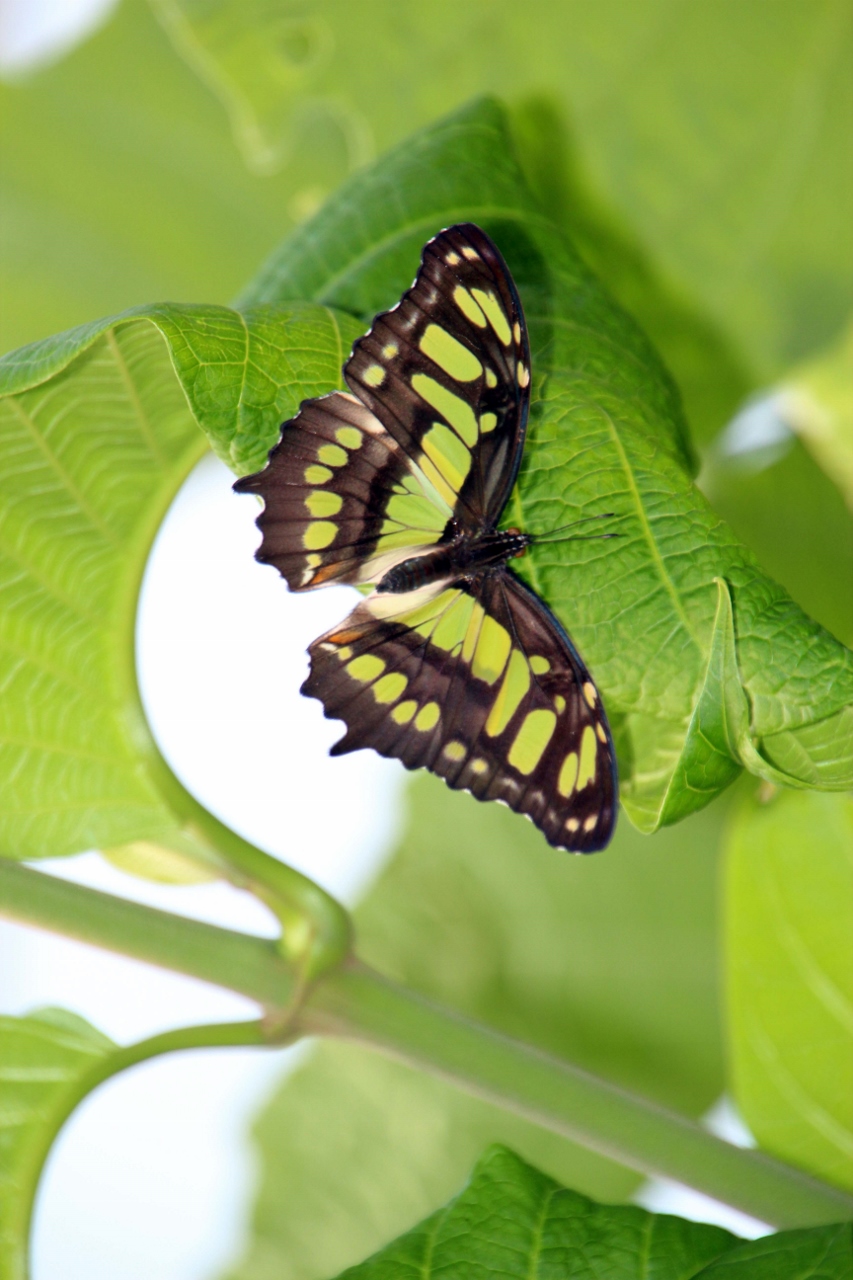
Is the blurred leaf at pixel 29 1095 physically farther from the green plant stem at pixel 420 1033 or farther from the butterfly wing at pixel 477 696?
the butterfly wing at pixel 477 696

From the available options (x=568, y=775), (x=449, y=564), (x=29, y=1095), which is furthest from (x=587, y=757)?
(x=29, y=1095)

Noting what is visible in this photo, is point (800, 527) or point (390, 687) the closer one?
point (390, 687)

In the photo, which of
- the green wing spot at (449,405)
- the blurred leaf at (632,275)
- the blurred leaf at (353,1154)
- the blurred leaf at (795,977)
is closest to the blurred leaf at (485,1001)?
the blurred leaf at (353,1154)

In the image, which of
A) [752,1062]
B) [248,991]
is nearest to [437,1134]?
[752,1062]

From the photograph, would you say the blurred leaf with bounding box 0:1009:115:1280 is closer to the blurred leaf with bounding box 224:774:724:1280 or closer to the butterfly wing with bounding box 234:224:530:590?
the butterfly wing with bounding box 234:224:530:590

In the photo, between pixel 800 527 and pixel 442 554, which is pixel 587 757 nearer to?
pixel 442 554

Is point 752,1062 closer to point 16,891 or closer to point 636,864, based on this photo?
point 636,864
